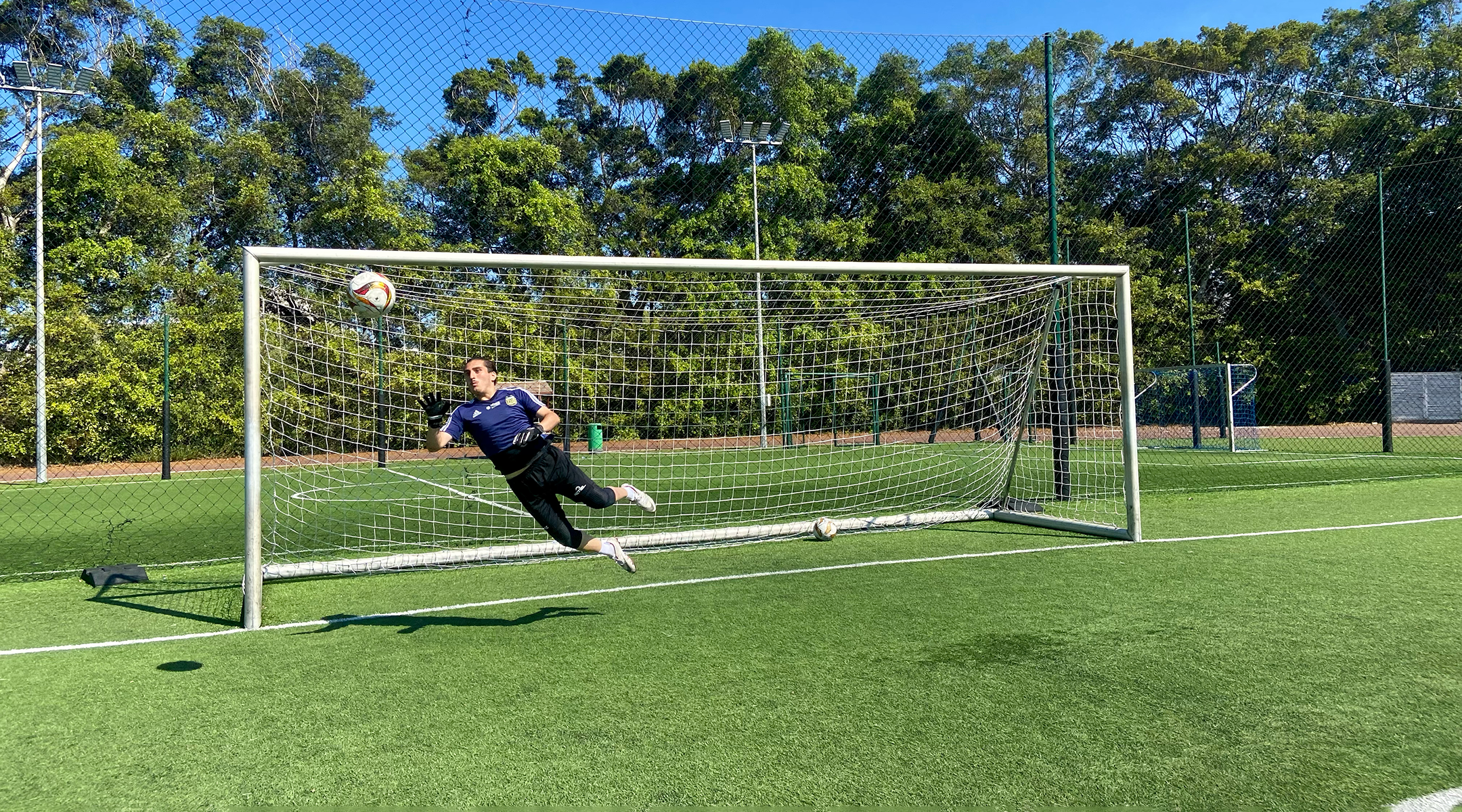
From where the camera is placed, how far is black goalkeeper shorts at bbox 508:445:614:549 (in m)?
5.61

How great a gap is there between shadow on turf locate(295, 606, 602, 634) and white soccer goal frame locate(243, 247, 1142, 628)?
0.48m

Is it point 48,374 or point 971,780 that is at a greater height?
point 48,374

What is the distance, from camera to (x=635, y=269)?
6.16 metres

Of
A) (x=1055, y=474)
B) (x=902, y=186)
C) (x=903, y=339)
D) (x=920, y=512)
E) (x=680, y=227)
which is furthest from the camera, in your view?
(x=680, y=227)

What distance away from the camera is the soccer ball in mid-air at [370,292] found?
19.5 feet

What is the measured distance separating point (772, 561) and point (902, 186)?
13007 millimetres

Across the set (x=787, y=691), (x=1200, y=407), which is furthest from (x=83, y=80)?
(x=1200, y=407)

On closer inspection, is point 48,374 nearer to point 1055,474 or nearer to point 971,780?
point 1055,474

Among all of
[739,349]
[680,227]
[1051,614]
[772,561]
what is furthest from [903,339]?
[680,227]

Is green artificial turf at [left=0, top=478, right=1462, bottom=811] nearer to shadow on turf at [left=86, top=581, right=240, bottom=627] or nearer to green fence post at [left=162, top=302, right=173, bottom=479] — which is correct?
shadow on turf at [left=86, top=581, right=240, bottom=627]

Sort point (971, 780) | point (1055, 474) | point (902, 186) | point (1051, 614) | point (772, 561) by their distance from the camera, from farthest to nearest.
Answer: point (902, 186) → point (1055, 474) → point (772, 561) → point (1051, 614) → point (971, 780)

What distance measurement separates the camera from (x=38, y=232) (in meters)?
15.7

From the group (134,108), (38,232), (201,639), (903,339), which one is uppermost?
(134,108)

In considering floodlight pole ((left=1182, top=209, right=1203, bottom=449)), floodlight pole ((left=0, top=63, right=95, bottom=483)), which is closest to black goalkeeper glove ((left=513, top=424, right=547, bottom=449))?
floodlight pole ((left=0, top=63, right=95, bottom=483))
